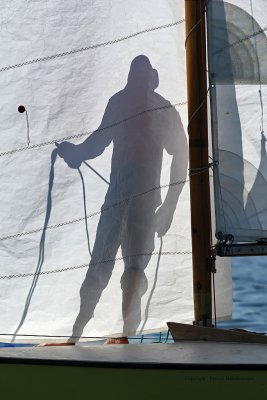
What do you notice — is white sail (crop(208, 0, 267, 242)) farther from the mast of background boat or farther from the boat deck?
the boat deck

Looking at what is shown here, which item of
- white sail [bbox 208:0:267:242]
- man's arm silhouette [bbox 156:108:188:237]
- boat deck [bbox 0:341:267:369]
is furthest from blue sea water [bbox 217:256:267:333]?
boat deck [bbox 0:341:267:369]

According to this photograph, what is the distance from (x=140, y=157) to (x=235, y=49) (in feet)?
2.19

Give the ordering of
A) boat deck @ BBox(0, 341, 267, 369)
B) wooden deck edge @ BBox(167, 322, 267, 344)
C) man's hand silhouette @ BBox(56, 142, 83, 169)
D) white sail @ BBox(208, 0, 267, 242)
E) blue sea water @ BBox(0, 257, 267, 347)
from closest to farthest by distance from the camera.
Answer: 1. boat deck @ BBox(0, 341, 267, 369)
2. wooden deck edge @ BBox(167, 322, 267, 344)
3. white sail @ BBox(208, 0, 267, 242)
4. man's hand silhouette @ BBox(56, 142, 83, 169)
5. blue sea water @ BBox(0, 257, 267, 347)

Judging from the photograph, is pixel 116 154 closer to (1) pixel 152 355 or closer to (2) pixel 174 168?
(2) pixel 174 168

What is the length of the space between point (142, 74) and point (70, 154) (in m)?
0.51

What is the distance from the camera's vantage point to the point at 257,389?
16.5 ft

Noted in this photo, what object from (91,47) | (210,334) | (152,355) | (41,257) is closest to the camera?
(152,355)

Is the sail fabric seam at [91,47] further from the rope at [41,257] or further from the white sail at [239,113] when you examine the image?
the rope at [41,257]

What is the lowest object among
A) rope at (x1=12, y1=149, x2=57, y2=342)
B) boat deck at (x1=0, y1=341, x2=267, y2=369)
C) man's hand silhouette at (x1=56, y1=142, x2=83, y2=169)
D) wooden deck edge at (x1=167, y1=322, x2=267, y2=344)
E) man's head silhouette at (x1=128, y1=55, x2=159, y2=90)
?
boat deck at (x1=0, y1=341, x2=267, y2=369)

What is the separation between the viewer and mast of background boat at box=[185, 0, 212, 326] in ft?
19.0

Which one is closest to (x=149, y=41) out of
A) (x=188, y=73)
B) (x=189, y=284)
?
(x=188, y=73)

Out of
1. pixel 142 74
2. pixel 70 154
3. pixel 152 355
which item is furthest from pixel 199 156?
pixel 152 355

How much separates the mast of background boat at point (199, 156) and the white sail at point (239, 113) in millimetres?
84

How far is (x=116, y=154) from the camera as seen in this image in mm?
5898
